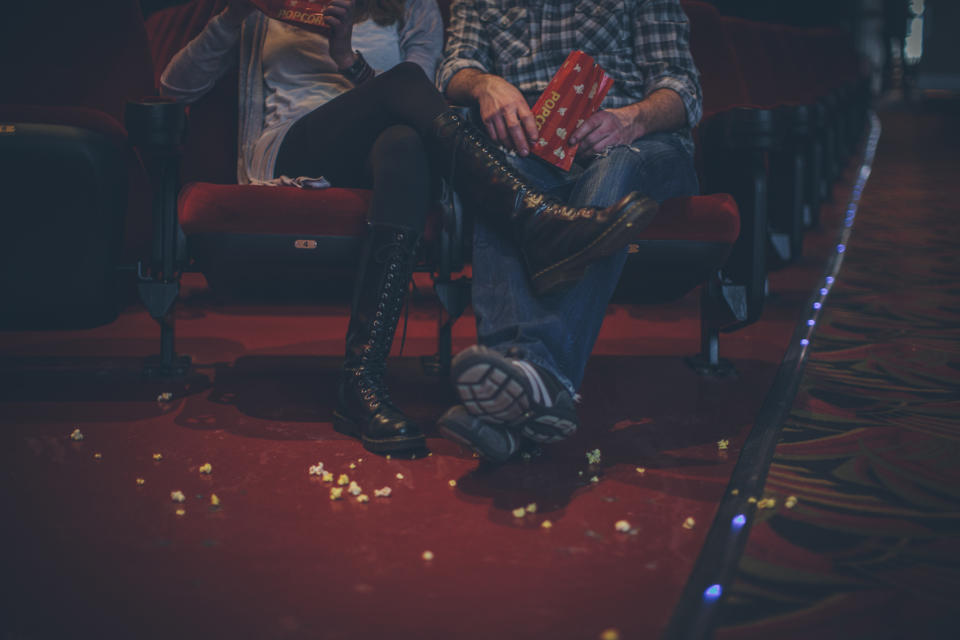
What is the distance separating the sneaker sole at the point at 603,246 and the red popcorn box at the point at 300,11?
2.14ft

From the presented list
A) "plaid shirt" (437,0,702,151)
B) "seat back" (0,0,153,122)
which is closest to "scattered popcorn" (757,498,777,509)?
"plaid shirt" (437,0,702,151)

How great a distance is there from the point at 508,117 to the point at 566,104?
0.34ft

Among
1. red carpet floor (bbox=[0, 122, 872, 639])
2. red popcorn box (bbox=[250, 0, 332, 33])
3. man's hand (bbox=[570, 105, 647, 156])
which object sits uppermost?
red popcorn box (bbox=[250, 0, 332, 33])

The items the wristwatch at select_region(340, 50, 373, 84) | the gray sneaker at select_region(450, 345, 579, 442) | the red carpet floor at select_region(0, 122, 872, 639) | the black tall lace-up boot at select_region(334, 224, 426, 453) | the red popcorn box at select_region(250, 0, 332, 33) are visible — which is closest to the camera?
the red carpet floor at select_region(0, 122, 872, 639)

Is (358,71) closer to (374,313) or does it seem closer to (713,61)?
(374,313)

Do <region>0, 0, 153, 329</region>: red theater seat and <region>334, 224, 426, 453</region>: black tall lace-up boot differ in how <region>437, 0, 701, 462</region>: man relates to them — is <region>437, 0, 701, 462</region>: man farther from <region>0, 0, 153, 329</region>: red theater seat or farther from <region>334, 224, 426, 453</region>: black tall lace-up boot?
<region>0, 0, 153, 329</region>: red theater seat

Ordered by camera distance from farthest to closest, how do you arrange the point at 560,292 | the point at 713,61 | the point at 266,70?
the point at 713,61
the point at 266,70
the point at 560,292

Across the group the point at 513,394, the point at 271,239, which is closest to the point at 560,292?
the point at 513,394

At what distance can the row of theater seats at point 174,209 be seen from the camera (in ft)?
4.82

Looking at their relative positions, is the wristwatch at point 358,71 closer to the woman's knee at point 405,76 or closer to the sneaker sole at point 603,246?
the woman's knee at point 405,76

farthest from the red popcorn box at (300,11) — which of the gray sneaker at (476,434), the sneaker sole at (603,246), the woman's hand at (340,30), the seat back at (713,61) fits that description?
the seat back at (713,61)

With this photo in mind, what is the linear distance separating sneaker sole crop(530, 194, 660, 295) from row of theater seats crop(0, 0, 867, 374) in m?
0.29

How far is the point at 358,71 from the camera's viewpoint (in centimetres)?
165

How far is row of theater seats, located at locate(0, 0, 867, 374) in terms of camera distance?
1.47m
